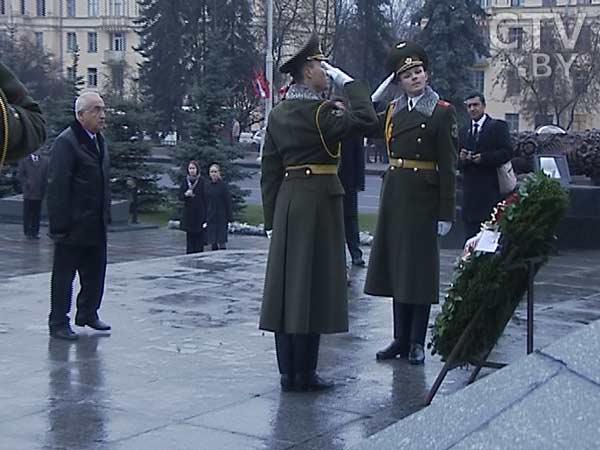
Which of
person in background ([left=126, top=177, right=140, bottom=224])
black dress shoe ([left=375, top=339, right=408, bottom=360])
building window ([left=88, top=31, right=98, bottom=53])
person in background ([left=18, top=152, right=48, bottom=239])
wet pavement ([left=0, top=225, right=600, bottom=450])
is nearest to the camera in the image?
wet pavement ([left=0, top=225, right=600, bottom=450])

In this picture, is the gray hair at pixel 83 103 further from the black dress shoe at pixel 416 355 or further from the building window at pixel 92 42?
the building window at pixel 92 42

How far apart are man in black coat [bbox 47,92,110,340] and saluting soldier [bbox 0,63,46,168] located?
4.90 meters

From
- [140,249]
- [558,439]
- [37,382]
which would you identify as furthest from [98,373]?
[140,249]

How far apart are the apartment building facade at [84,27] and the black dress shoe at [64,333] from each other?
3285 inches

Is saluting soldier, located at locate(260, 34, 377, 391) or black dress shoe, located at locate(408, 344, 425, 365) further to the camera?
black dress shoe, located at locate(408, 344, 425, 365)

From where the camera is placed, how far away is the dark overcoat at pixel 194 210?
61.9 feet

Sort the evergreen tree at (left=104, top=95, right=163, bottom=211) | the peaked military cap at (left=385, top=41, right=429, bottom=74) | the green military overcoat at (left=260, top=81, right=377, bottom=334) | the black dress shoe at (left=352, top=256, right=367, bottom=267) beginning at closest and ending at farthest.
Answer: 1. the green military overcoat at (left=260, top=81, right=377, bottom=334)
2. the peaked military cap at (left=385, top=41, right=429, bottom=74)
3. the black dress shoe at (left=352, top=256, right=367, bottom=267)
4. the evergreen tree at (left=104, top=95, right=163, bottom=211)

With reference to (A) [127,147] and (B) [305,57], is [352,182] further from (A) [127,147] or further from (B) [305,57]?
(A) [127,147]

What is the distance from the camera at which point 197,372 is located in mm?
7156

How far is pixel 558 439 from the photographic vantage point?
2.29 m

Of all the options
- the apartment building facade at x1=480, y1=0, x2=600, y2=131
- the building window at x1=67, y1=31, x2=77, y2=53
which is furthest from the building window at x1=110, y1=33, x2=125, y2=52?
the apartment building facade at x1=480, y1=0, x2=600, y2=131

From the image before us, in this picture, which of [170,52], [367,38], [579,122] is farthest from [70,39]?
[367,38]

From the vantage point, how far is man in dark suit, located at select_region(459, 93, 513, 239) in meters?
10.4

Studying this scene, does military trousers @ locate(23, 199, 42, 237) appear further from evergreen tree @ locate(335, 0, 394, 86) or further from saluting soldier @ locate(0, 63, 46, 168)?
evergreen tree @ locate(335, 0, 394, 86)
